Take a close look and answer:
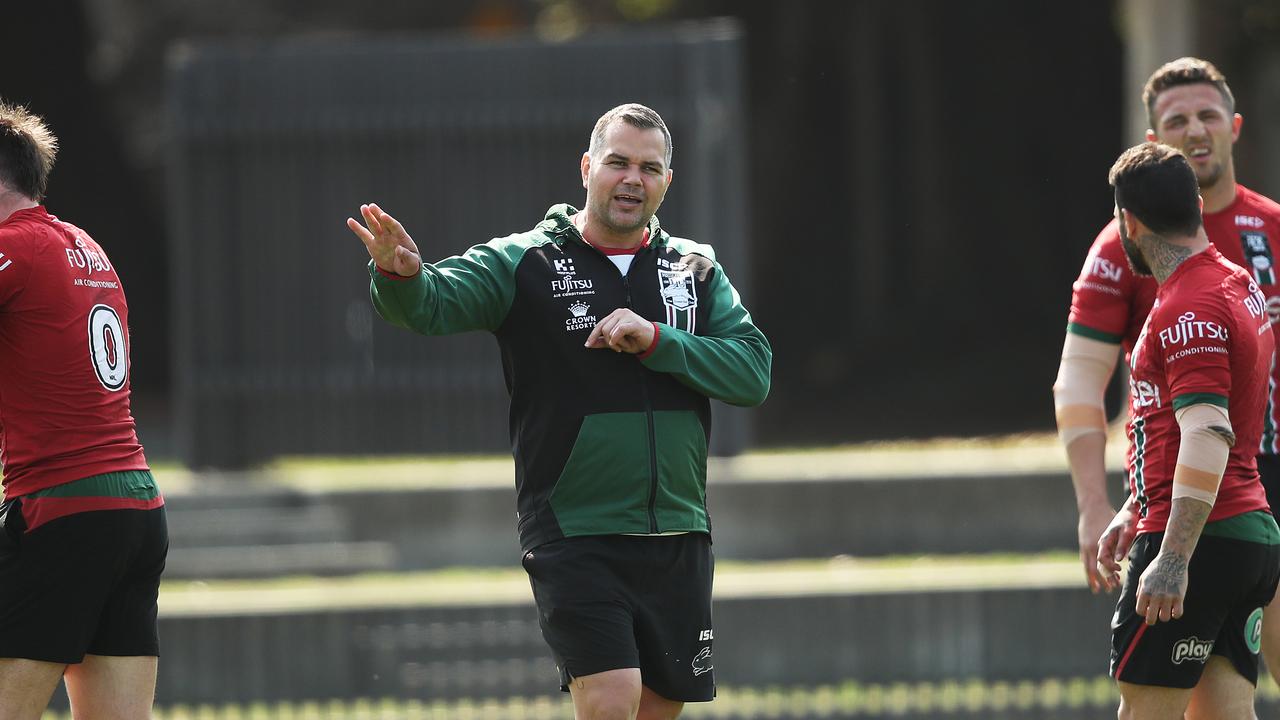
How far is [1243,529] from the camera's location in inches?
170

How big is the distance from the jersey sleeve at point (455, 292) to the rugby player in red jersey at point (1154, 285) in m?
1.67

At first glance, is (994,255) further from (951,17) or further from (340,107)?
(340,107)

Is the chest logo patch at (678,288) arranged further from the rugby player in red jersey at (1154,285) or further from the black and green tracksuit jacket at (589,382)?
the rugby player in red jersey at (1154,285)

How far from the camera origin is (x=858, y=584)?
7.14 m

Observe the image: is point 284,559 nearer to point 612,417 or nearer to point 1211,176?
point 612,417

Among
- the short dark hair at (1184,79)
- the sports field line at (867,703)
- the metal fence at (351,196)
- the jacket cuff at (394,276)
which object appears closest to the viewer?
the jacket cuff at (394,276)

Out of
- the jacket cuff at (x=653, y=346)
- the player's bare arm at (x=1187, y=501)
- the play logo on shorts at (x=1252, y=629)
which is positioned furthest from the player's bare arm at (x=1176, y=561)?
the jacket cuff at (x=653, y=346)

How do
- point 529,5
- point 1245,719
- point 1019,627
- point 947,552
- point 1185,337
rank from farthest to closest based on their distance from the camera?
point 529,5 < point 947,552 < point 1019,627 < point 1245,719 < point 1185,337

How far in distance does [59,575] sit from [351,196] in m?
6.61

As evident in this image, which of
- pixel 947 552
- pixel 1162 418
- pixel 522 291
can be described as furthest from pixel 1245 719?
pixel 947 552

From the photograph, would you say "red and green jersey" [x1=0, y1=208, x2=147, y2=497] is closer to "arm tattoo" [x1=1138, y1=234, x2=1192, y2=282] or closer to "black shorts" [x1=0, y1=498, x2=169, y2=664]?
"black shorts" [x1=0, y1=498, x2=169, y2=664]

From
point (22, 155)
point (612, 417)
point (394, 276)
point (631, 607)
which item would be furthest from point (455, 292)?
point (22, 155)

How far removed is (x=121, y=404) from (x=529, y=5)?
525 inches

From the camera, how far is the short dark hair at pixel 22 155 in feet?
14.8
